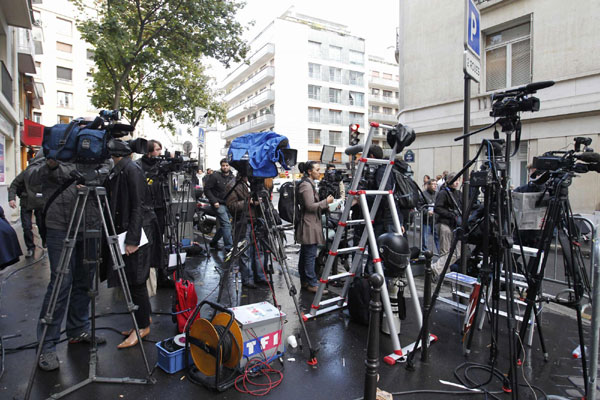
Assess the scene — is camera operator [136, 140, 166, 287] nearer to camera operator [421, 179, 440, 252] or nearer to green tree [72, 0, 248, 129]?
camera operator [421, 179, 440, 252]

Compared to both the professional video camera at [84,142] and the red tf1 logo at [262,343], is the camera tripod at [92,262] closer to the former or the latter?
the professional video camera at [84,142]

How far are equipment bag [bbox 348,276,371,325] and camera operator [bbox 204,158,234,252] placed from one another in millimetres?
3637

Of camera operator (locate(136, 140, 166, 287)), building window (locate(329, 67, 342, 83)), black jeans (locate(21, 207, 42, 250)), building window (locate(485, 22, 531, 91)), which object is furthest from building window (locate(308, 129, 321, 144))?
camera operator (locate(136, 140, 166, 287))

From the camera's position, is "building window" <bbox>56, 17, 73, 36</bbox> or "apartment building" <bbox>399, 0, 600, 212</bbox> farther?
"building window" <bbox>56, 17, 73, 36</bbox>

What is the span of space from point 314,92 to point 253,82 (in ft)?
31.6

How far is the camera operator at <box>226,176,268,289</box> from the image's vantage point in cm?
432

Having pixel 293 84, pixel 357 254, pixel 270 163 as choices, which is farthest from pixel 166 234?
pixel 293 84

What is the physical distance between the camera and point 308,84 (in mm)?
46000

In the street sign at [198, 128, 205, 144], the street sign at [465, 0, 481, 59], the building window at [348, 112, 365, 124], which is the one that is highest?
the building window at [348, 112, 365, 124]

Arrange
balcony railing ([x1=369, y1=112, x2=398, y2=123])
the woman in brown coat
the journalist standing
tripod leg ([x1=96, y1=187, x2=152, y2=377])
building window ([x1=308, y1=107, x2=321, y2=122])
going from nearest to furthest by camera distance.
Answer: tripod leg ([x1=96, y1=187, x2=152, y2=377]) → the woman in brown coat → the journalist standing → building window ([x1=308, y1=107, x2=321, y2=122]) → balcony railing ([x1=369, y1=112, x2=398, y2=123])

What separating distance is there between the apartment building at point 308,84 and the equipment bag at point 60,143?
40758 millimetres

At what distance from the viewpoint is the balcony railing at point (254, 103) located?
154ft

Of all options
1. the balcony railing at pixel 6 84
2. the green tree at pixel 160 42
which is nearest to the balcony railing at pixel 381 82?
the green tree at pixel 160 42

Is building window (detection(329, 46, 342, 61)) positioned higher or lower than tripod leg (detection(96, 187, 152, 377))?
higher
